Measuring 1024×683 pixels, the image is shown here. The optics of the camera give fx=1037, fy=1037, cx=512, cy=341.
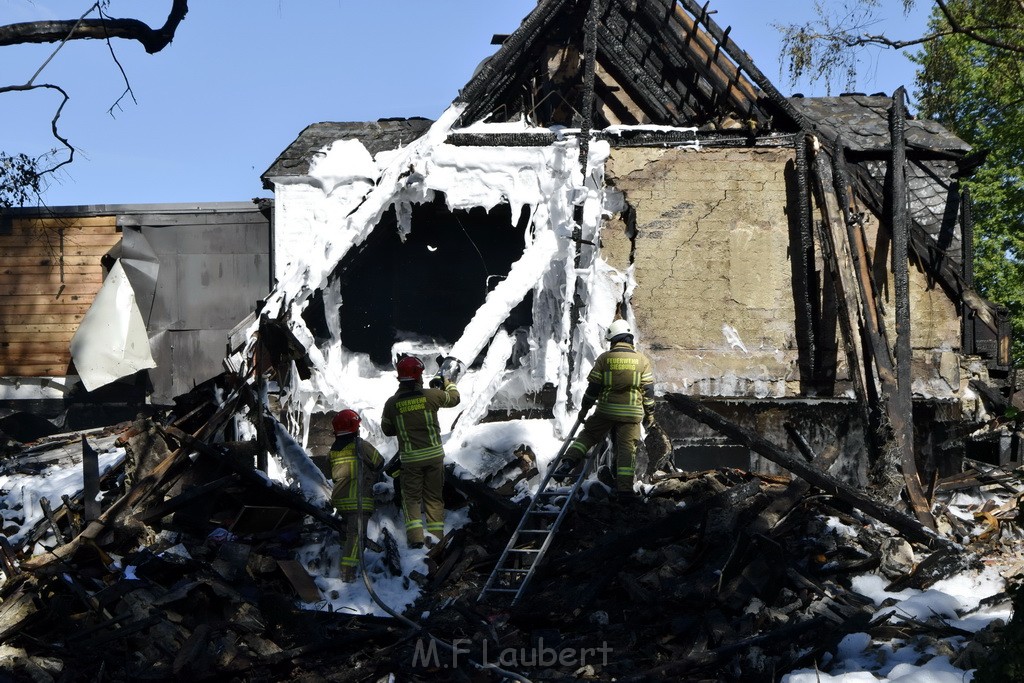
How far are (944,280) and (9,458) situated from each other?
1068cm

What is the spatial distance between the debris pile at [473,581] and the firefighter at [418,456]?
26cm

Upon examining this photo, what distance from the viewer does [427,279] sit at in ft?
40.7

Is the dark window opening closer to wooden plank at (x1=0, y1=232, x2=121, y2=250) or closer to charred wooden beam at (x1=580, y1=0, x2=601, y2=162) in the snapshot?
charred wooden beam at (x1=580, y1=0, x2=601, y2=162)

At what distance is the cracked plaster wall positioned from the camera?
11.6 metres

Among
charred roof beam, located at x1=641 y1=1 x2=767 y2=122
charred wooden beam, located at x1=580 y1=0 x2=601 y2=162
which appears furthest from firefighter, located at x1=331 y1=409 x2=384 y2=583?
charred roof beam, located at x1=641 y1=1 x2=767 y2=122

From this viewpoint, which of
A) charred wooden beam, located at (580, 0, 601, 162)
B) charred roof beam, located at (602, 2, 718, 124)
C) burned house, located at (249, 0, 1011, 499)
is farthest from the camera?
charred roof beam, located at (602, 2, 718, 124)

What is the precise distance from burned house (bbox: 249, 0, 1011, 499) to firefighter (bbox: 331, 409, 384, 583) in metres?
2.44

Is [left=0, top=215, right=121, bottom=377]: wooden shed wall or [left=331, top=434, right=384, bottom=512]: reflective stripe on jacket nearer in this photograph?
[left=331, top=434, right=384, bottom=512]: reflective stripe on jacket

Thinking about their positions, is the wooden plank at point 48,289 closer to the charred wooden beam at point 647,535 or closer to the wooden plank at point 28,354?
the wooden plank at point 28,354

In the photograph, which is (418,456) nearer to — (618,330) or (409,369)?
(409,369)

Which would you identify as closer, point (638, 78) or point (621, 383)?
point (621, 383)

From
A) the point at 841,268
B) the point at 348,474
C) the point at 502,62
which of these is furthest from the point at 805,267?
the point at 348,474

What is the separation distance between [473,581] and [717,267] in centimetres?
525

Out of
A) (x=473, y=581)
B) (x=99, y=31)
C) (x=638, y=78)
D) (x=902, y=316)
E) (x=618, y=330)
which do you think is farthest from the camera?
(x=638, y=78)
